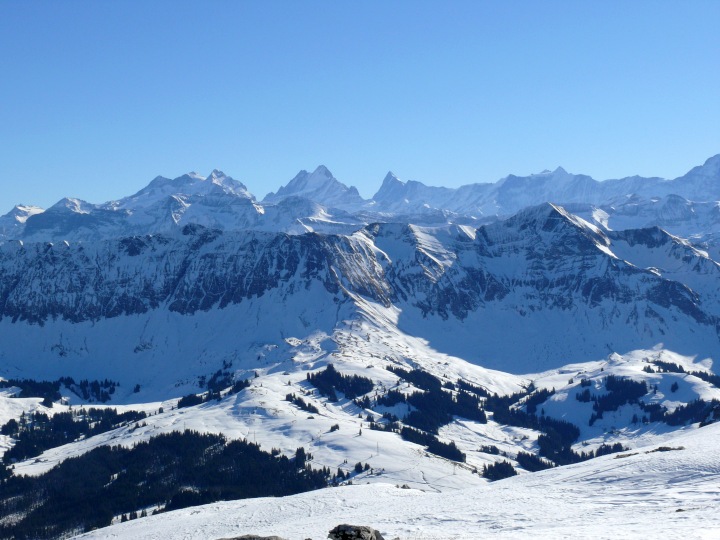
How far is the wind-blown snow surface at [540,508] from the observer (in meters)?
77.2

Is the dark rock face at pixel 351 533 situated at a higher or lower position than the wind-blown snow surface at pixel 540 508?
higher

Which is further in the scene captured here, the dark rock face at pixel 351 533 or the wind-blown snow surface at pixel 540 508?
the wind-blown snow surface at pixel 540 508

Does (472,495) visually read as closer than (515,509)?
No

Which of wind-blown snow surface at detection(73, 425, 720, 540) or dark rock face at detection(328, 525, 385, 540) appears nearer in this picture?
dark rock face at detection(328, 525, 385, 540)

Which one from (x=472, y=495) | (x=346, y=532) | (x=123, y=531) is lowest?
(x=123, y=531)

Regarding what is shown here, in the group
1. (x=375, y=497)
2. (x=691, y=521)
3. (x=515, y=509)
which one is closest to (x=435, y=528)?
(x=515, y=509)

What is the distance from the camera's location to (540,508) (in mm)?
91188

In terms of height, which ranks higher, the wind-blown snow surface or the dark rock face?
the dark rock face

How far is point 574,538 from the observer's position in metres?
70.8

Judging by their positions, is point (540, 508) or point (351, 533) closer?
point (351, 533)

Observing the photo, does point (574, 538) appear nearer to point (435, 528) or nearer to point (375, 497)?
point (435, 528)

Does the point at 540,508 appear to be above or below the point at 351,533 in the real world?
below

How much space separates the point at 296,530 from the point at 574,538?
3781cm

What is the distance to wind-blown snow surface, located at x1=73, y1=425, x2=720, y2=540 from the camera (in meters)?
77.2
